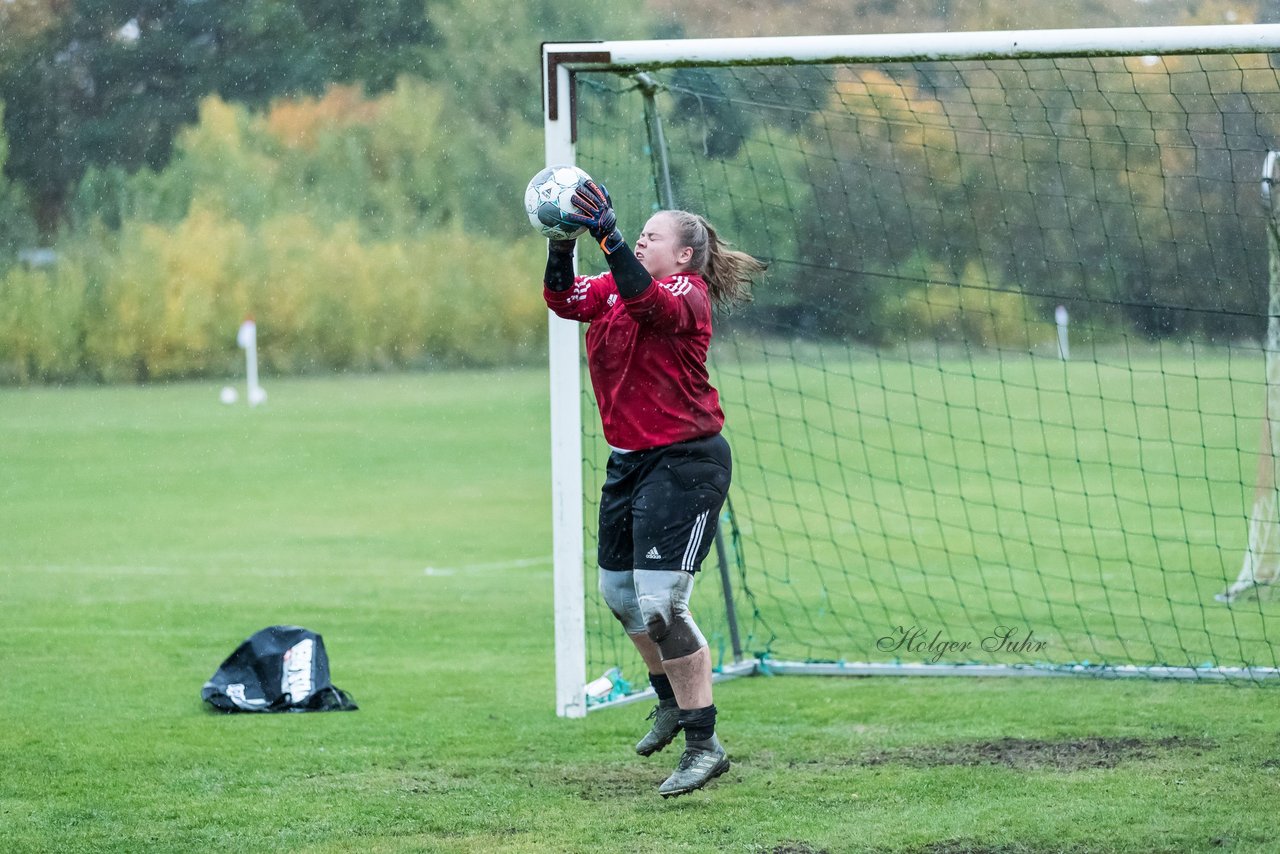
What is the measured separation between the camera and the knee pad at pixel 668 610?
4.69 m

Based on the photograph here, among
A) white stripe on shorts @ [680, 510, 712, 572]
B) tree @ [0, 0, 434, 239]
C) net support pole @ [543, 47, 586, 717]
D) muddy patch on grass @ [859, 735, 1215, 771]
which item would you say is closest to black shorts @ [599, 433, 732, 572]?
white stripe on shorts @ [680, 510, 712, 572]

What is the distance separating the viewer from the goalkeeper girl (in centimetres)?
469

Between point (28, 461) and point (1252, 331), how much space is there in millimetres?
18039

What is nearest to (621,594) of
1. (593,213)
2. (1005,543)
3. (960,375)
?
(593,213)

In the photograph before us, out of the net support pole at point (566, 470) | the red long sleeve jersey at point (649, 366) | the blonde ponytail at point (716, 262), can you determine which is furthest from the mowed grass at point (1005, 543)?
the red long sleeve jersey at point (649, 366)

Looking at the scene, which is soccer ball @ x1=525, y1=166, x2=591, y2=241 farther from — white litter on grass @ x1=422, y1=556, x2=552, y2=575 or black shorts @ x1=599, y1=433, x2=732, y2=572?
white litter on grass @ x1=422, y1=556, x2=552, y2=575

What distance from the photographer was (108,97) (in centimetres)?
3083

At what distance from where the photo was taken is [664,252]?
4965 mm

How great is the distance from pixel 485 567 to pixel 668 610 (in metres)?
6.11

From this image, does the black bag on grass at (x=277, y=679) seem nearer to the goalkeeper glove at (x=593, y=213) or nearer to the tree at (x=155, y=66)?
the goalkeeper glove at (x=593, y=213)

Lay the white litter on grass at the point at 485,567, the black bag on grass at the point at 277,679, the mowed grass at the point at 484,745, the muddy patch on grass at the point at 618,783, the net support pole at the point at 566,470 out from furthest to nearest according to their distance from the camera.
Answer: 1. the white litter on grass at the point at 485,567
2. the black bag on grass at the point at 277,679
3. the net support pole at the point at 566,470
4. the muddy patch on grass at the point at 618,783
5. the mowed grass at the point at 484,745

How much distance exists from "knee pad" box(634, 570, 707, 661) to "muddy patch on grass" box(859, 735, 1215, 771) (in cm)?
98

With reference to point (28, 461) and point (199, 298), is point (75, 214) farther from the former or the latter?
point (28, 461)

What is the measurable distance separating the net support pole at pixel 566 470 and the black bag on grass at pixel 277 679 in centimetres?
100
